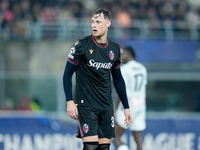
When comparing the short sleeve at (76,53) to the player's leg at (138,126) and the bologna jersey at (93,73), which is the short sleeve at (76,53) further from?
the player's leg at (138,126)

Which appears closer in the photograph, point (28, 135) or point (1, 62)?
point (28, 135)

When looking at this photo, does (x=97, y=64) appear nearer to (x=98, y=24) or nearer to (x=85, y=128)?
(x=98, y=24)

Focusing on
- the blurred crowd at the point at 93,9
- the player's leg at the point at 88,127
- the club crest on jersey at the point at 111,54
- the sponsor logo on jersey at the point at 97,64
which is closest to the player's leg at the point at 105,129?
the player's leg at the point at 88,127

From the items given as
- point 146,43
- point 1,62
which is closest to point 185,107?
point 146,43

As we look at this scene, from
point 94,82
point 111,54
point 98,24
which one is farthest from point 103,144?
point 98,24

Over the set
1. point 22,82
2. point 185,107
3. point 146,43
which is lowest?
point 185,107

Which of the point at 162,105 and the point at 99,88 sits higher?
the point at 99,88

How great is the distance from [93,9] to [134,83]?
9774 mm

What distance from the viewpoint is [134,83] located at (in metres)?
7.86

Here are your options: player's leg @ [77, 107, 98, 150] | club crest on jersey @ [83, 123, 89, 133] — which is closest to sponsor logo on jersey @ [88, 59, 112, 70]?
player's leg @ [77, 107, 98, 150]

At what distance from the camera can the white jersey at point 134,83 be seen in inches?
309

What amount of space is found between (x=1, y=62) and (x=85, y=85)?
398 inches

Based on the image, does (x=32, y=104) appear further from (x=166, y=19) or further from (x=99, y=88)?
(x=99, y=88)

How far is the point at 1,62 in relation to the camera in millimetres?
15125
